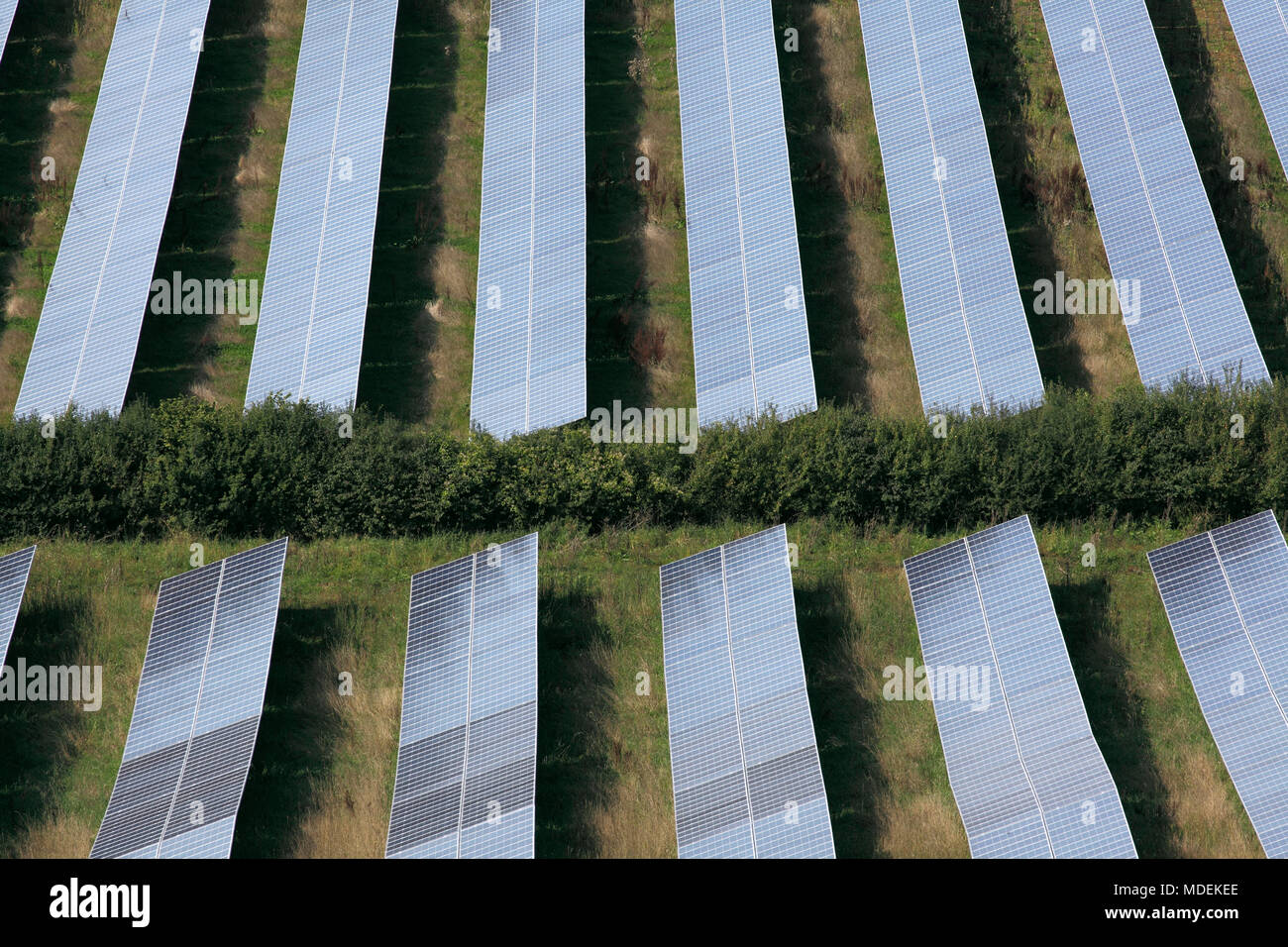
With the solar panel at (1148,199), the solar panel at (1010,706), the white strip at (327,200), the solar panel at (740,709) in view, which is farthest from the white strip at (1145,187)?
the white strip at (327,200)

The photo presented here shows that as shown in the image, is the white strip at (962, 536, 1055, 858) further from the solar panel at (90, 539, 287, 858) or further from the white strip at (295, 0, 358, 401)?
the white strip at (295, 0, 358, 401)

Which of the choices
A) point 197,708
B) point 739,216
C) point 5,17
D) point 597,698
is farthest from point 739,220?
point 5,17

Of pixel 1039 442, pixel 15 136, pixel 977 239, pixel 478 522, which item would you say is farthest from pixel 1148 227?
pixel 15 136

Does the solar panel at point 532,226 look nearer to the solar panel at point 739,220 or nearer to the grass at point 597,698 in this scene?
the solar panel at point 739,220

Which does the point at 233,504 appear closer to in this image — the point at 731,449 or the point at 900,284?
the point at 731,449
